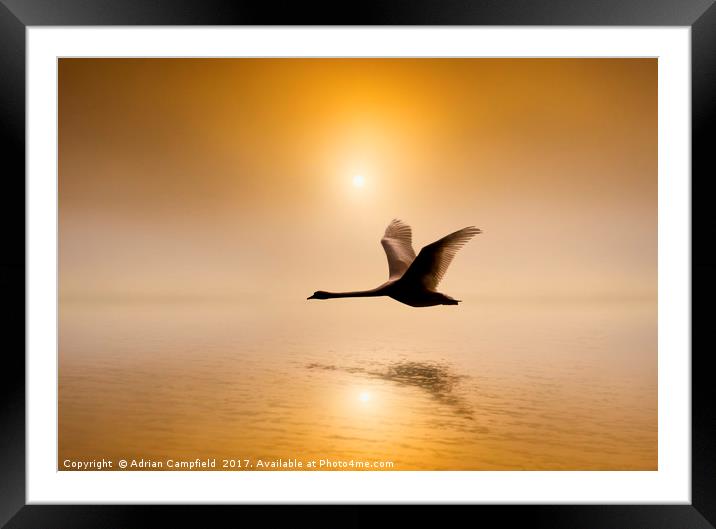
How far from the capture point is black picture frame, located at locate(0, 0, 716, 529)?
2076 millimetres

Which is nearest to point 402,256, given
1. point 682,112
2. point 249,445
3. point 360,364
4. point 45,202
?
point 360,364

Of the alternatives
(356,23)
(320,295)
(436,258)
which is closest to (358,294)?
(320,295)

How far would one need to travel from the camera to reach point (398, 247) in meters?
3.45

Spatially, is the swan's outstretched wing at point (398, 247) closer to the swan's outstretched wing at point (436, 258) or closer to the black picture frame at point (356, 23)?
the swan's outstretched wing at point (436, 258)

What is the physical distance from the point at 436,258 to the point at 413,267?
0.13m

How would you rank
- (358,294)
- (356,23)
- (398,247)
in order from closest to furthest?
(356,23), (358,294), (398,247)

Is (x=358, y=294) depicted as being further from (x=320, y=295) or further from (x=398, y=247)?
(x=398, y=247)

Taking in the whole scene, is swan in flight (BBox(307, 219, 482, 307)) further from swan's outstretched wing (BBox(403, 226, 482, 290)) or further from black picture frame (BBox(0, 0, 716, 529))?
black picture frame (BBox(0, 0, 716, 529))

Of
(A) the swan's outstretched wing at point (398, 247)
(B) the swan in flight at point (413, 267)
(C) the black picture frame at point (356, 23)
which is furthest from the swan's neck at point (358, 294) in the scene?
(C) the black picture frame at point (356, 23)

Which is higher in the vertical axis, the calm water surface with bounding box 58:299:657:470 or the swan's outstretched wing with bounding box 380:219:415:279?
the swan's outstretched wing with bounding box 380:219:415:279

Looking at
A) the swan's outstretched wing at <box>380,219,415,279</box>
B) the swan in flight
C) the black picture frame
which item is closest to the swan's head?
the swan in flight

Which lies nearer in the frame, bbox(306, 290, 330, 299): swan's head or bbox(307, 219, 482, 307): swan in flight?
bbox(307, 219, 482, 307): swan in flight

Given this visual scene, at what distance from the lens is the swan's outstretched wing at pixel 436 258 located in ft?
8.30

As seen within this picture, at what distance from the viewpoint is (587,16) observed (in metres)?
2.11
